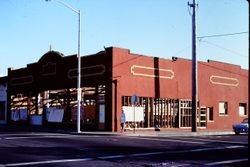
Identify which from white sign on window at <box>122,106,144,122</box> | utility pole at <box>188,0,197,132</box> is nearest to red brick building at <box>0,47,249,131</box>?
white sign on window at <box>122,106,144,122</box>

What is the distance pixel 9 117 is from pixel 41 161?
3179 cm

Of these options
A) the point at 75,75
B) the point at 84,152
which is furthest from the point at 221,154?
the point at 75,75

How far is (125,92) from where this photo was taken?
3359cm

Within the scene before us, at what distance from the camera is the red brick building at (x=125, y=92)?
110 ft

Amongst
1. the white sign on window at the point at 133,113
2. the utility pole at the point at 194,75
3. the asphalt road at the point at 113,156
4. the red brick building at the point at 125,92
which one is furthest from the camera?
the utility pole at the point at 194,75

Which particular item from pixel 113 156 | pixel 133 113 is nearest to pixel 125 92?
pixel 133 113

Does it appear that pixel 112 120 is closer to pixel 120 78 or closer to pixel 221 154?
pixel 120 78

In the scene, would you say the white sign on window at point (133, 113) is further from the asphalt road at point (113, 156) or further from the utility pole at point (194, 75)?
the asphalt road at point (113, 156)

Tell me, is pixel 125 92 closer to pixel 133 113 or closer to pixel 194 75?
pixel 133 113

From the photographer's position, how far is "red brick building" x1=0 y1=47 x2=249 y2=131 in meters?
33.6

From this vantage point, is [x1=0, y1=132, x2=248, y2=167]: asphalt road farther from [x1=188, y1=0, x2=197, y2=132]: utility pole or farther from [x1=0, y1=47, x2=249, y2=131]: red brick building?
[x1=188, y1=0, x2=197, y2=132]: utility pole

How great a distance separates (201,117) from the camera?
133 ft

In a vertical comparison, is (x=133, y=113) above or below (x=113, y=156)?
above

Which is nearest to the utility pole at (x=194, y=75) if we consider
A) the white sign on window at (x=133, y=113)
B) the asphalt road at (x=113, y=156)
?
the white sign on window at (x=133, y=113)
